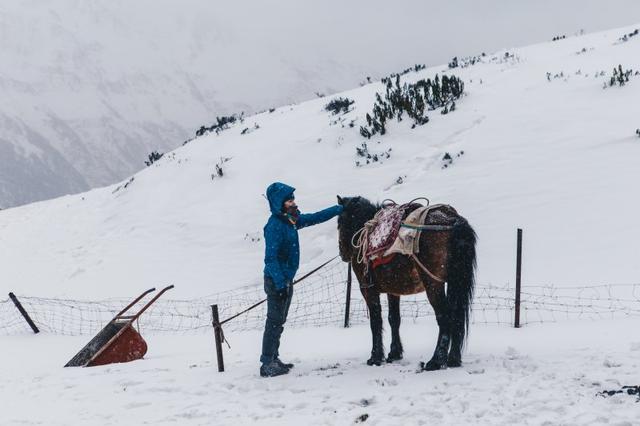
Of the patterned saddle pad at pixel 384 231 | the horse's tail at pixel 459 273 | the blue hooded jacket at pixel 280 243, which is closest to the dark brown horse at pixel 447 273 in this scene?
the horse's tail at pixel 459 273

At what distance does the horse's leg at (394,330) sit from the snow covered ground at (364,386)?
160 mm

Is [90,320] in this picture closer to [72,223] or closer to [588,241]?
[72,223]

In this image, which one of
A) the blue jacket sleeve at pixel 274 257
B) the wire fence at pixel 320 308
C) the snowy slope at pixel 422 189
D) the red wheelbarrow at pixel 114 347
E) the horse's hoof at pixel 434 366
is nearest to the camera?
the horse's hoof at pixel 434 366

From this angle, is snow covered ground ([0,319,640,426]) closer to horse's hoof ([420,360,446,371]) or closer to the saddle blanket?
horse's hoof ([420,360,446,371])

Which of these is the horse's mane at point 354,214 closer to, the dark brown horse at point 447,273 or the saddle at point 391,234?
the saddle at point 391,234

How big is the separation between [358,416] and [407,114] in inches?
446

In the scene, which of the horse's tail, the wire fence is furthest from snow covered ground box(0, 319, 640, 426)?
the wire fence

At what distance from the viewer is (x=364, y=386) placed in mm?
4504

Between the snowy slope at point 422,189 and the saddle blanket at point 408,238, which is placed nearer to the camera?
the saddle blanket at point 408,238

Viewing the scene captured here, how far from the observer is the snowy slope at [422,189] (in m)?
8.48

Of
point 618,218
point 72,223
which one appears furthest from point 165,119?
point 618,218

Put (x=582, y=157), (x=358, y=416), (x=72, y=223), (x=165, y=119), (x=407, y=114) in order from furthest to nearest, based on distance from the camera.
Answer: (x=165, y=119), (x=72, y=223), (x=407, y=114), (x=582, y=157), (x=358, y=416)

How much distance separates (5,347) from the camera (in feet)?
27.3

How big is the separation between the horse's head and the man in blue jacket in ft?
0.42
